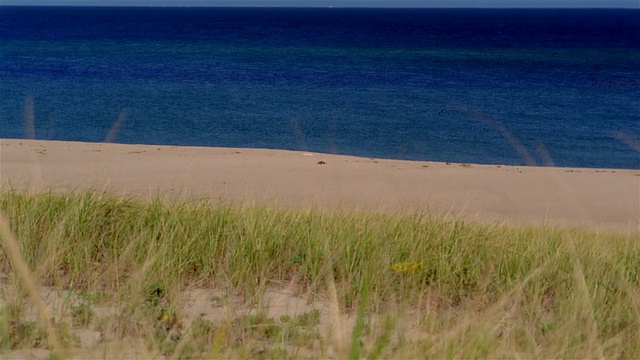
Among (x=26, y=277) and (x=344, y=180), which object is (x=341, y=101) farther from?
(x=26, y=277)

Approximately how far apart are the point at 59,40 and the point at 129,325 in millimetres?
62850

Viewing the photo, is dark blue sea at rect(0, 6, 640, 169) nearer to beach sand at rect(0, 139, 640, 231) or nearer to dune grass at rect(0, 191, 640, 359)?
beach sand at rect(0, 139, 640, 231)

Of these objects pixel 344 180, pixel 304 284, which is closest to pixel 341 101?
pixel 344 180

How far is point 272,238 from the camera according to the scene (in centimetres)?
477

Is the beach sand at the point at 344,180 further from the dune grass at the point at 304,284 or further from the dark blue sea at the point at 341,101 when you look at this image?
the dune grass at the point at 304,284

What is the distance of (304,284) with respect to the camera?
444 cm

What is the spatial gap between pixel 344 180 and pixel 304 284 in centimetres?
805

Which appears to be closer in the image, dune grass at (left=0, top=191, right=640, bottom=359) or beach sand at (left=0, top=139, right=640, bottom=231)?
dune grass at (left=0, top=191, right=640, bottom=359)

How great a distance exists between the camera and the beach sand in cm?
1064

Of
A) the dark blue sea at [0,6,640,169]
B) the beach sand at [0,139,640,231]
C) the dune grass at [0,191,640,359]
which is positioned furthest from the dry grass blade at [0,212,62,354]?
the beach sand at [0,139,640,231]

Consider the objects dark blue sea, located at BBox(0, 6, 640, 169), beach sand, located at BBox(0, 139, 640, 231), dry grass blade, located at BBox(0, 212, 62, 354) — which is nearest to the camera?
dry grass blade, located at BBox(0, 212, 62, 354)

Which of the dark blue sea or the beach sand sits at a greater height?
the beach sand

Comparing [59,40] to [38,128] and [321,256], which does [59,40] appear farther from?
[321,256]

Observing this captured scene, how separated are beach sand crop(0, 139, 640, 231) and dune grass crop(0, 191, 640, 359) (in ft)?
14.6
